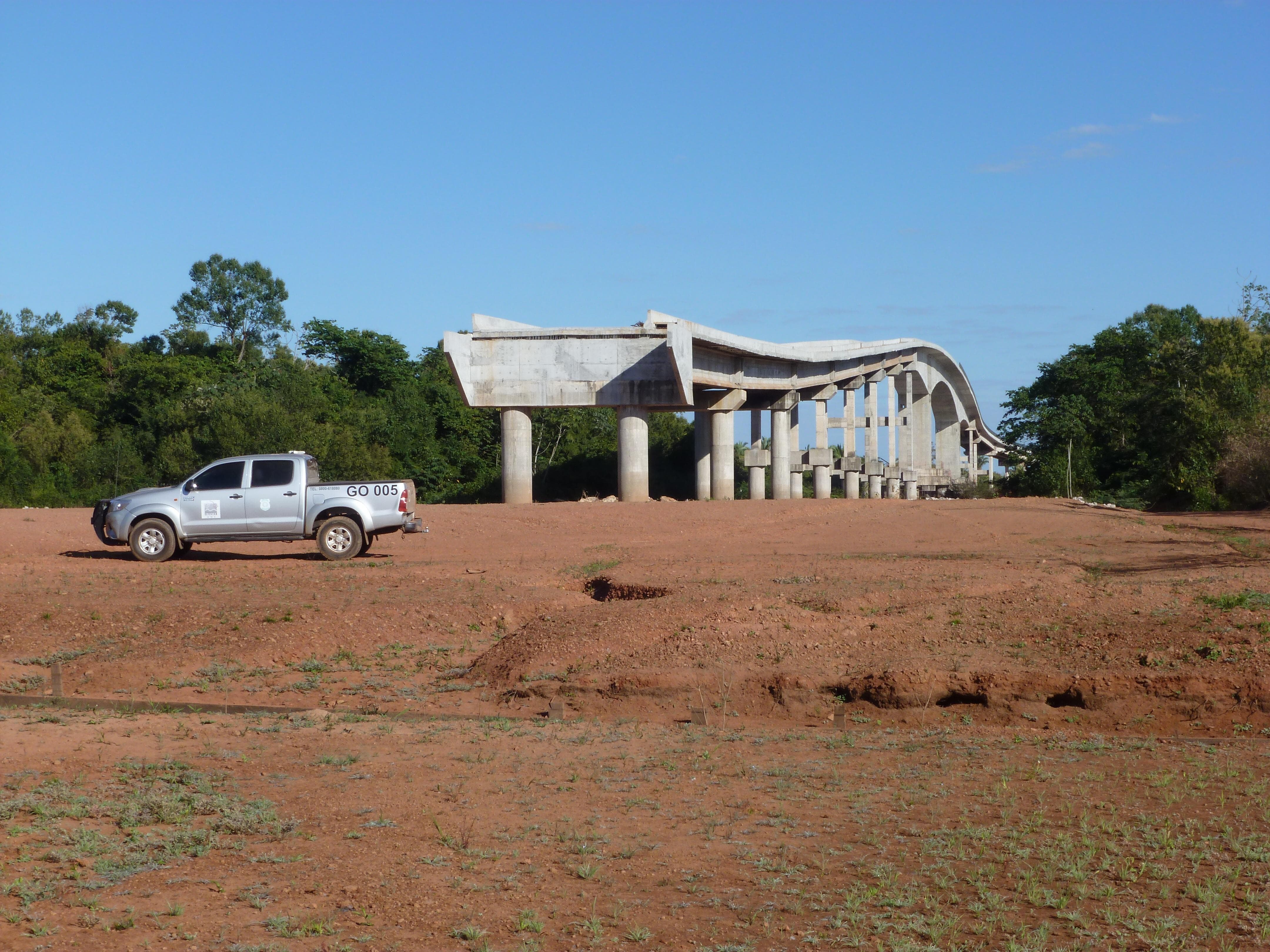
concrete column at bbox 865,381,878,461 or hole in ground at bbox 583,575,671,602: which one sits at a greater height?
concrete column at bbox 865,381,878,461

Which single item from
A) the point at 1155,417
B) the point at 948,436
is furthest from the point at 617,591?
the point at 948,436

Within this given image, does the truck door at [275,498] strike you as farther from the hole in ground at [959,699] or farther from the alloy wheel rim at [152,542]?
the hole in ground at [959,699]

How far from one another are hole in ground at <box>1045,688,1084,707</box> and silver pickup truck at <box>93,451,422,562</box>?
1331 centimetres

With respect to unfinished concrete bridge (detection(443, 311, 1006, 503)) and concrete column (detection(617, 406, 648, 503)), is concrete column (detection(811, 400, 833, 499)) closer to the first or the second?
unfinished concrete bridge (detection(443, 311, 1006, 503))

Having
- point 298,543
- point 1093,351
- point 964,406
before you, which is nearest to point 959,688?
point 298,543

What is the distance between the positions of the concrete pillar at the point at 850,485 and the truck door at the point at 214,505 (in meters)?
41.3

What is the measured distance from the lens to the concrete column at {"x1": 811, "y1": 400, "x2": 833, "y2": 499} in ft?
177

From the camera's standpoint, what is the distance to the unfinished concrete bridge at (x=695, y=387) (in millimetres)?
40000

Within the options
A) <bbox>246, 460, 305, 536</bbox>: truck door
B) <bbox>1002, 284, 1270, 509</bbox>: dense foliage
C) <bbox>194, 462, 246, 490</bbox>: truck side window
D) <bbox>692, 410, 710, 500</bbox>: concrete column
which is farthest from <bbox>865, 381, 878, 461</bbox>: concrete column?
<bbox>194, 462, 246, 490</bbox>: truck side window

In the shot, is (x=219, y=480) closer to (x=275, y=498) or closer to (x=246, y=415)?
(x=275, y=498)

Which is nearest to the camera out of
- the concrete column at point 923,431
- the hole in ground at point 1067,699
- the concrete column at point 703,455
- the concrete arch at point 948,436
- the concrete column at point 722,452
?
the hole in ground at point 1067,699

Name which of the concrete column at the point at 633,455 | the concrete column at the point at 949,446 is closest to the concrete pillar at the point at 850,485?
the concrete column at the point at 633,455

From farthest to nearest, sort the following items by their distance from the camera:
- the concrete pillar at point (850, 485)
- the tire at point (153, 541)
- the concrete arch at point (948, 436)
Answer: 1. the concrete arch at point (948, 436)
2. the concrete pillar at point (850, 485)
3. the tire at point (153, 541)

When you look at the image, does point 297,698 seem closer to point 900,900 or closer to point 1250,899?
point 900,900
